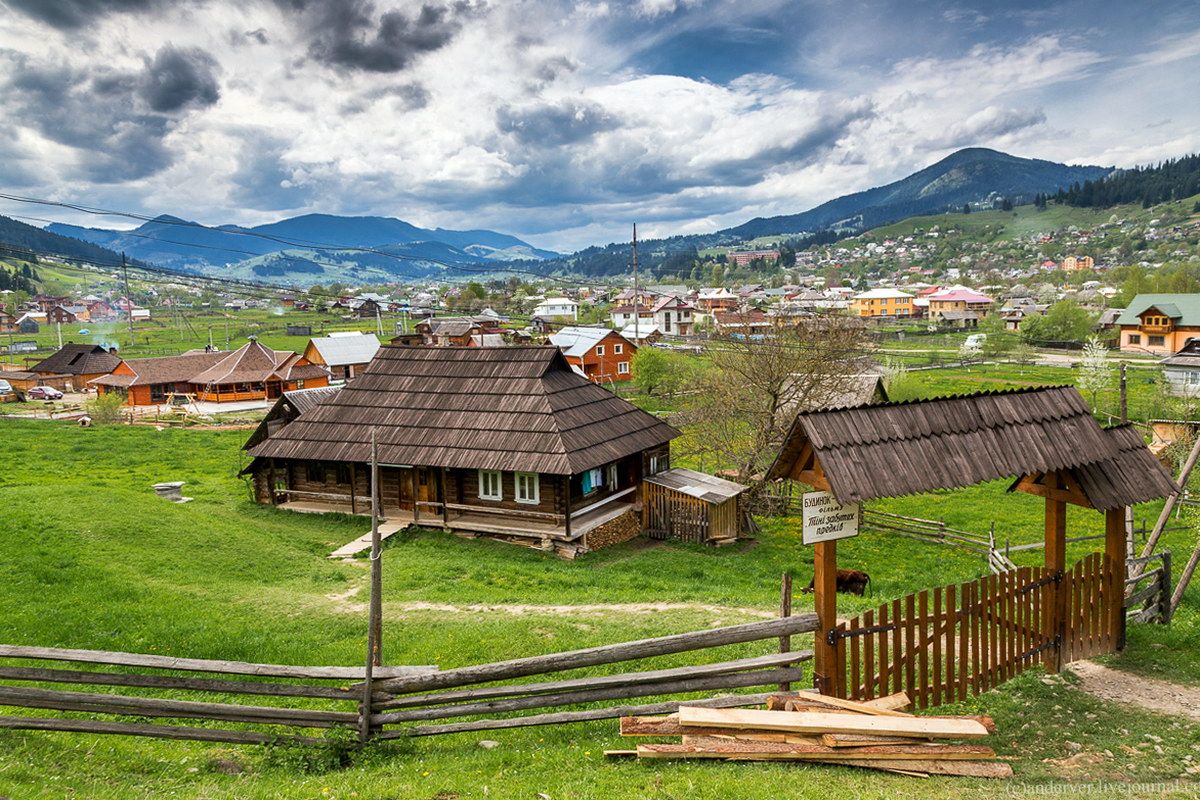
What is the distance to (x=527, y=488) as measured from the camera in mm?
22719

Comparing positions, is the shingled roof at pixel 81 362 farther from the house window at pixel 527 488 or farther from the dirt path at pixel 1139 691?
the dirt path at pixel 1139 691

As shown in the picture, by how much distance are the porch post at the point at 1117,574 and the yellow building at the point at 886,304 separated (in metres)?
136

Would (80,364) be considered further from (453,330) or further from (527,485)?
(527,485)

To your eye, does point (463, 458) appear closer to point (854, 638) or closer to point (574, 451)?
point (574, 451)

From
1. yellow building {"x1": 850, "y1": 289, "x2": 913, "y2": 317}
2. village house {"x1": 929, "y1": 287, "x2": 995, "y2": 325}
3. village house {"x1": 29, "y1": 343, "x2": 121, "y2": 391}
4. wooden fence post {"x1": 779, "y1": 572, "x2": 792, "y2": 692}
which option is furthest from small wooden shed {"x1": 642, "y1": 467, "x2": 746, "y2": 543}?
yellow building {"x1": 850, "y1": 289, "x2": 913, "y2": 317}

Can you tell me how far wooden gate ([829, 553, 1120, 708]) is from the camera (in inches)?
322

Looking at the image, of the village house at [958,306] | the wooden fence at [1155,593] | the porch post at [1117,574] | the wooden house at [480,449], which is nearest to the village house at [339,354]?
the wooden house at [480,449]

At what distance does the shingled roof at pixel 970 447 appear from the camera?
7.84m

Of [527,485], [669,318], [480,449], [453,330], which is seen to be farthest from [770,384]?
[669,318]

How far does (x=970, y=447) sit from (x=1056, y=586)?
9.88 ft

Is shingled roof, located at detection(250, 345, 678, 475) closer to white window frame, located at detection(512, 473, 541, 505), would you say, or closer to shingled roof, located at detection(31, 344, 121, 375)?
white window frame, located at detection(512, 473, 541, 505)

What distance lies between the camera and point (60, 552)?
51.4 feet

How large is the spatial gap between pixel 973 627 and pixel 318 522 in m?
21.2

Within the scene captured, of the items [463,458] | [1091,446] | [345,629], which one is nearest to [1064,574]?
[1091,446]
